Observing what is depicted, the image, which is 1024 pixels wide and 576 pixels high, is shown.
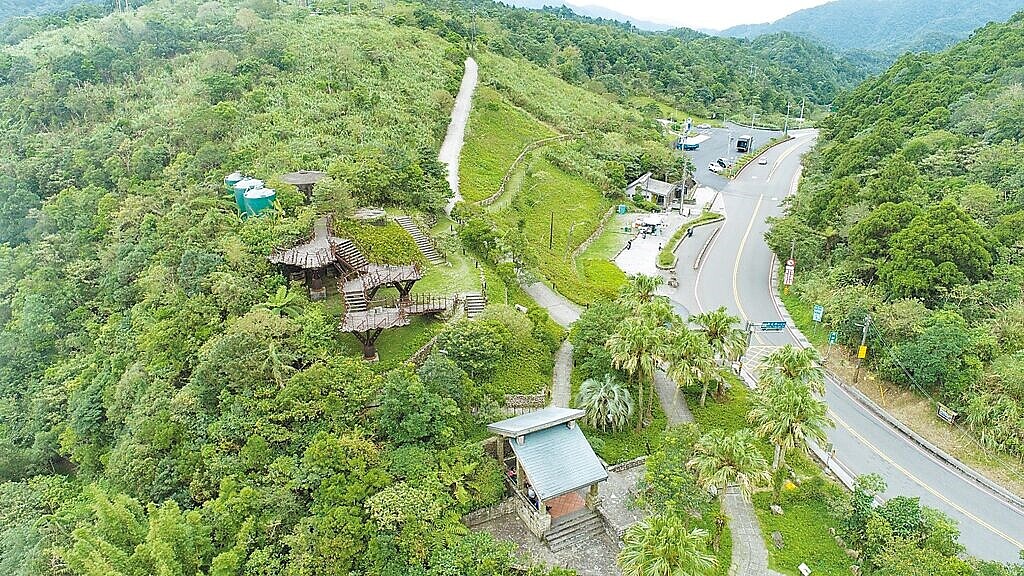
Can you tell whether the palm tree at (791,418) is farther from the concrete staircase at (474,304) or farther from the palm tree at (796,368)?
the concrete staircase at (474,304)

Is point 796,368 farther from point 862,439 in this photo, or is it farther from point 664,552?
point 664,552

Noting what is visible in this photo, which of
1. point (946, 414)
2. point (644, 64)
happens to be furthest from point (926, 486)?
point (644, 64)

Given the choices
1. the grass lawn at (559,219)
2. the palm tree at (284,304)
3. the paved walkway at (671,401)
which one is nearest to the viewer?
the palm tree at (284,304)

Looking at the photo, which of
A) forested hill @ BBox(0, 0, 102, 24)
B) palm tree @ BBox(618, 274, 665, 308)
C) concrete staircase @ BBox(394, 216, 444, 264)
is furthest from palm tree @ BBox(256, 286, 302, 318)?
forested hill @ BBox(0, 0, 102, 24)

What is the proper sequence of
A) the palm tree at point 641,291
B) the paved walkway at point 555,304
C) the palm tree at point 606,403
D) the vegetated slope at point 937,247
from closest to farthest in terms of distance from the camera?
the palm tree at point 606,403, the vegetated slope at point 937,247, the palm tree at point 641,291, the paved walkway at point 555,304

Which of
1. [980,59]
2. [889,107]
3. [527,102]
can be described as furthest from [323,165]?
[980,59]

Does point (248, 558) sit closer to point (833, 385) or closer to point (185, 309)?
point (185, 309)

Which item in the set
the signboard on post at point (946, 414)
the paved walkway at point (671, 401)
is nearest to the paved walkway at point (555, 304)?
the paved walkway at point (671, 401)
